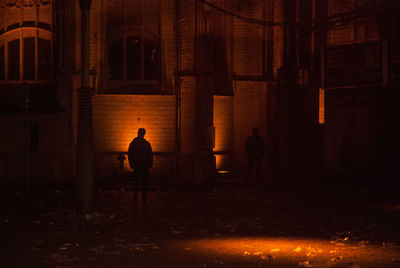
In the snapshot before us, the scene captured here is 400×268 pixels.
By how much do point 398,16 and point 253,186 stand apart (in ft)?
30.8

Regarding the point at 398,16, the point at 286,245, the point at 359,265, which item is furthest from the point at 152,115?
the point at 359,265

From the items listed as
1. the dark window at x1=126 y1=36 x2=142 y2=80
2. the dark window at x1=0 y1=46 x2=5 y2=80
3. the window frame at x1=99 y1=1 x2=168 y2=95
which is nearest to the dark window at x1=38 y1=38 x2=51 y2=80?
the dark window at x1=0 y1=46 x2=5 y2=80

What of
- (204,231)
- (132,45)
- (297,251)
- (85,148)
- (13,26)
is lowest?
(204,231)

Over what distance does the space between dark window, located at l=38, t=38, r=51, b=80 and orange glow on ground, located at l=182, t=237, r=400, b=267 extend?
→ 16.2 m

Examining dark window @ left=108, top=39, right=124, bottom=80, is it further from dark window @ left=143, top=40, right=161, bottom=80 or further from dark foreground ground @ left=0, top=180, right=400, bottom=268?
dark foreground ground @ left=0, top=180, right=400, bottom=268

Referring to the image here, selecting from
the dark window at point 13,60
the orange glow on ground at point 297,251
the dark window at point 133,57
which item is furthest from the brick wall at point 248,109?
the orange glow on ground at point 297,251

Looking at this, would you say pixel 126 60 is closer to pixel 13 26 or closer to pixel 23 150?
pixel 13 26

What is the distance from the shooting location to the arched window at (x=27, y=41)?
26203 millimetres

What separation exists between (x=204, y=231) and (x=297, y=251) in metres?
2.66

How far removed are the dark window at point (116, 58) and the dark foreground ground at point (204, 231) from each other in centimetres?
649

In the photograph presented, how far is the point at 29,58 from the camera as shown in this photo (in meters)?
26.3

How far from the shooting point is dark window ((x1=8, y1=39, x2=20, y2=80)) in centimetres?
2620

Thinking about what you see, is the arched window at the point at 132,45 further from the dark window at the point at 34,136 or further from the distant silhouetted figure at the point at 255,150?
the distant silhouetted figure at the point at 255,150

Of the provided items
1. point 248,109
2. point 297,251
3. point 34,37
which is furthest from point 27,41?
point 297,251
